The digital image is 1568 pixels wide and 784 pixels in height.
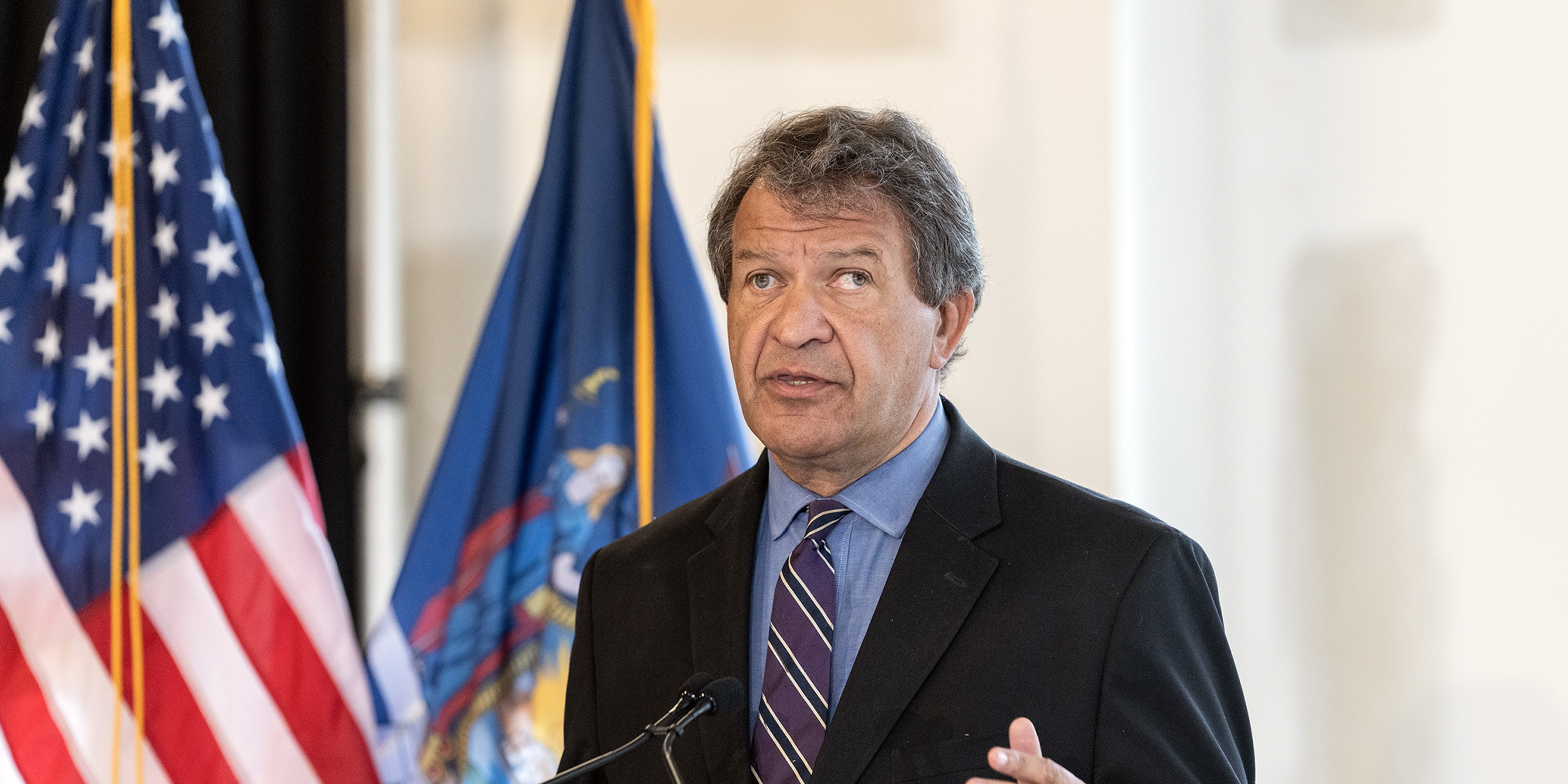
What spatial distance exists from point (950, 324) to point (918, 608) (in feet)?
1.41

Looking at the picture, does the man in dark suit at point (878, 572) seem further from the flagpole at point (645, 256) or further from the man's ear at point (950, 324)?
the flagpole at point (645, 256)

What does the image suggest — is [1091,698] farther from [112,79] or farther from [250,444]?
[112,79]

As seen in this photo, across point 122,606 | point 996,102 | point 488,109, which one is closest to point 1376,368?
point 996,102

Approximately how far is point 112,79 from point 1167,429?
222cm

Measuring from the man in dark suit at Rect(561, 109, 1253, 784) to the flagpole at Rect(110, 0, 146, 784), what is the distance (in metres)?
1.02

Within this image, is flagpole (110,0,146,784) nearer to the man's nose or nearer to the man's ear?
the man's nose

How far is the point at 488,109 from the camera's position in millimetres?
2965

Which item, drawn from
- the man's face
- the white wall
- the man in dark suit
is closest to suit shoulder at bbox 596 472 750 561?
the man in dark suit

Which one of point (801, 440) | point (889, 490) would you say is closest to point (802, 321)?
point (801, 440)

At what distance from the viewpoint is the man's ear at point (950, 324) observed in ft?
5.68

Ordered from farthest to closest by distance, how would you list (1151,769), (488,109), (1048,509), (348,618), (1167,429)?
(488,109), (1167,429), (348,618), (1048,509), (1151,769)

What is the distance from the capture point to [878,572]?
162 cm

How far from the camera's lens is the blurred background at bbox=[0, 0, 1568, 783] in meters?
2.19

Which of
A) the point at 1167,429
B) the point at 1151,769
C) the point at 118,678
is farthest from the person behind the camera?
the point at 1167,429
